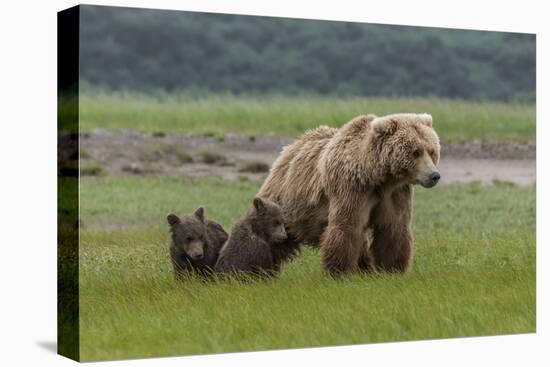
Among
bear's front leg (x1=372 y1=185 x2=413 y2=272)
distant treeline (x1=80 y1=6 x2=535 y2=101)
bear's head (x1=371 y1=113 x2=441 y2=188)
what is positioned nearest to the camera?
bear's head (x1=371 y1=113 x2=441 y2=188)

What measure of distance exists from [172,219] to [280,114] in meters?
2.41

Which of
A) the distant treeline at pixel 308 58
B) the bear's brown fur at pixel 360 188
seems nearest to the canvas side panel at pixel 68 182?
the distant treeline at pixel 308 58

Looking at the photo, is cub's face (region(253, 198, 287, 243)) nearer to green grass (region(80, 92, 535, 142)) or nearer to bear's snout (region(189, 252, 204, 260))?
bear's snout (region(189, 252, 204, 260))

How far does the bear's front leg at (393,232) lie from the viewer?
843 centimetres

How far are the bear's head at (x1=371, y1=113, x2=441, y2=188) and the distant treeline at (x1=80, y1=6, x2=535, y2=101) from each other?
45.0 inches

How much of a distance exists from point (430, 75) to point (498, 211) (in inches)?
68.1

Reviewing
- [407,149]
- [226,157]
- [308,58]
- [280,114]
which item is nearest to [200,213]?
[407,149]

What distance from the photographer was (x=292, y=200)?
8734 millimetres

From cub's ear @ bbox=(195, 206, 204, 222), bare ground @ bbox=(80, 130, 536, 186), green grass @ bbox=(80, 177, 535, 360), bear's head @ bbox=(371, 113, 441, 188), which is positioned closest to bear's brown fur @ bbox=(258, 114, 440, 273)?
bear's head @ bbox=(371, 113, 441, 188)

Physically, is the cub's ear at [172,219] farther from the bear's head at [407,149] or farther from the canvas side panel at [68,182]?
the bear's head at [407,149]

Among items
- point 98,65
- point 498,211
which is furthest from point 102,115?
point 498,211

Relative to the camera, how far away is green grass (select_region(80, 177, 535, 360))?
7547 millimetres

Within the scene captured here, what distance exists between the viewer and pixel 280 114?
33.1 feet

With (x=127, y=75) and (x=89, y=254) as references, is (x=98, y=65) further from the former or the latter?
(x=89, y=254)
